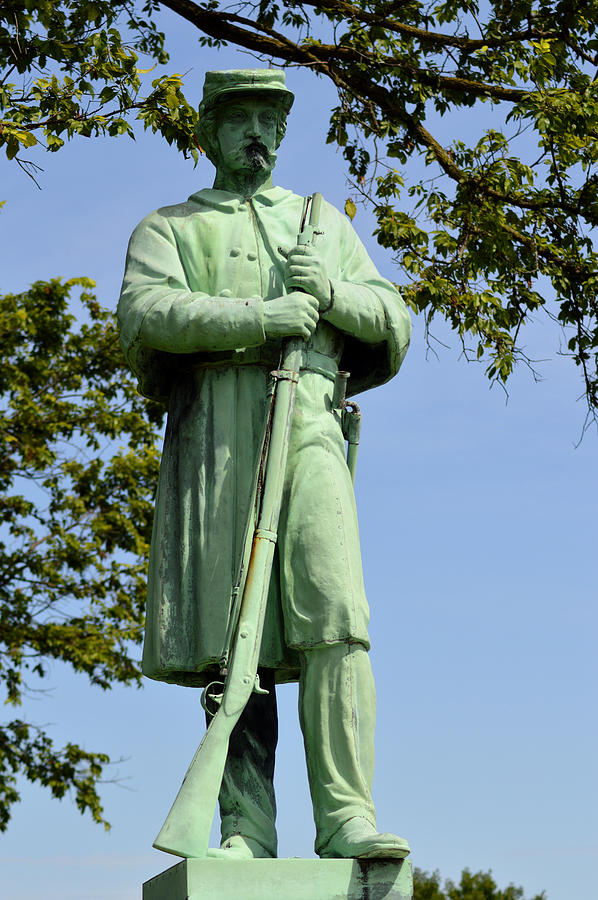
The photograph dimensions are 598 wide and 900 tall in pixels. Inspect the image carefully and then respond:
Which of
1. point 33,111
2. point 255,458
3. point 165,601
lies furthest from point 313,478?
point 33,111

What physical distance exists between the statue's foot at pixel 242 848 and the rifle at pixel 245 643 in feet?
0.86

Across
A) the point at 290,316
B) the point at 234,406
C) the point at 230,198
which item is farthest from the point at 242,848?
the point at 230,198

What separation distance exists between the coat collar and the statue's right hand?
65 cm

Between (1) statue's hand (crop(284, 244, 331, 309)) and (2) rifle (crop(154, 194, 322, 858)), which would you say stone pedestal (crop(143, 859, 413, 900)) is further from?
(1) statue's hand (crop(284, 244, 331, 309))

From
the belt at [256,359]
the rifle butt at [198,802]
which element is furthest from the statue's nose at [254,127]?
the rifle butt at [198,802]

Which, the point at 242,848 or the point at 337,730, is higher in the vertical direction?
the point at 337,730

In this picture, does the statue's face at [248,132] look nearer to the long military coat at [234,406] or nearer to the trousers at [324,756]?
the long military coat at [234,406]

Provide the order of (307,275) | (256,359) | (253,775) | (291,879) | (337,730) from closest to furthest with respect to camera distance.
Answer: (291,879) < (337,730) < (253,775) < (307,275) < (256,359)

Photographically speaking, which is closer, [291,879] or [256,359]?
[291,879]

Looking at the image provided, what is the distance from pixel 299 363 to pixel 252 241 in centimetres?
63

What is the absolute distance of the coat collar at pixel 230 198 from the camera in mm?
5664

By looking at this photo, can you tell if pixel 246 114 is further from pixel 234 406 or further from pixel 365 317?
pixel 234 406

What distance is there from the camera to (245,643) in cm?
481

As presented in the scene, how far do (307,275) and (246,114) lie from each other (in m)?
0.80
